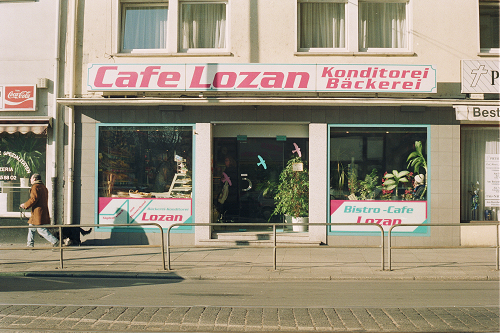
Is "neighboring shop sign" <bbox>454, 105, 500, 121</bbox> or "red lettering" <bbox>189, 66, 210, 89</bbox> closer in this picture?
"neighboring shop sign" <bbox>454, 105, 500, 121</bbox>

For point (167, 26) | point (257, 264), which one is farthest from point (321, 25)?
point (257, 264)

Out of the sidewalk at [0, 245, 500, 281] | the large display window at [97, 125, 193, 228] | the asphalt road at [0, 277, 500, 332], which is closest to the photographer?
the asphalt road at [0, 277, 500, 332]

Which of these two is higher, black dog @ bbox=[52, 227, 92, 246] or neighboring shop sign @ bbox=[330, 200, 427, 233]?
neighboring shop sign @ bbox=[330, 200, 427, 233]

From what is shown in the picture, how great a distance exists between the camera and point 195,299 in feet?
22.1

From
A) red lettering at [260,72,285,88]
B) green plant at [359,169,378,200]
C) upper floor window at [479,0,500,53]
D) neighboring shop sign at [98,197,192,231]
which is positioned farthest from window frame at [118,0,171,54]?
upper floor window at [479,0,500,53]

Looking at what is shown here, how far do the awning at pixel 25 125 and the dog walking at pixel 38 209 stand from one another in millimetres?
1418

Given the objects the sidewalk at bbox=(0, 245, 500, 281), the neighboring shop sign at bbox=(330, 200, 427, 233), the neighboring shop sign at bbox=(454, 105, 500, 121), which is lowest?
the sidewalk at bbox=(0, 245, 500, 281)

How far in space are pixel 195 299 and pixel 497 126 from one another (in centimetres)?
973

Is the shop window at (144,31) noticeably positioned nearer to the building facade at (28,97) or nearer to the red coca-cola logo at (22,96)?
the building facade at (28,97)

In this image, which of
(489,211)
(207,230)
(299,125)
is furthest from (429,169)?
(207,230)

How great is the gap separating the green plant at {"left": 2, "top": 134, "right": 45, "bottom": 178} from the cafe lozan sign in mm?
2410

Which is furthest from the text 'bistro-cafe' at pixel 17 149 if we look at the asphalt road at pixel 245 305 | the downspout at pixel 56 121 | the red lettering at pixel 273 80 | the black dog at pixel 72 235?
the red lettering at pixel 273 80

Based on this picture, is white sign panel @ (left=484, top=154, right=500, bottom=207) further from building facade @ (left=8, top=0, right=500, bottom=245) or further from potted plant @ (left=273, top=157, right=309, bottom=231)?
potted plant @ (left=273, top=157, right=309, bottom=231)

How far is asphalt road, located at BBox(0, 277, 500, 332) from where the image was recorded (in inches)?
207
